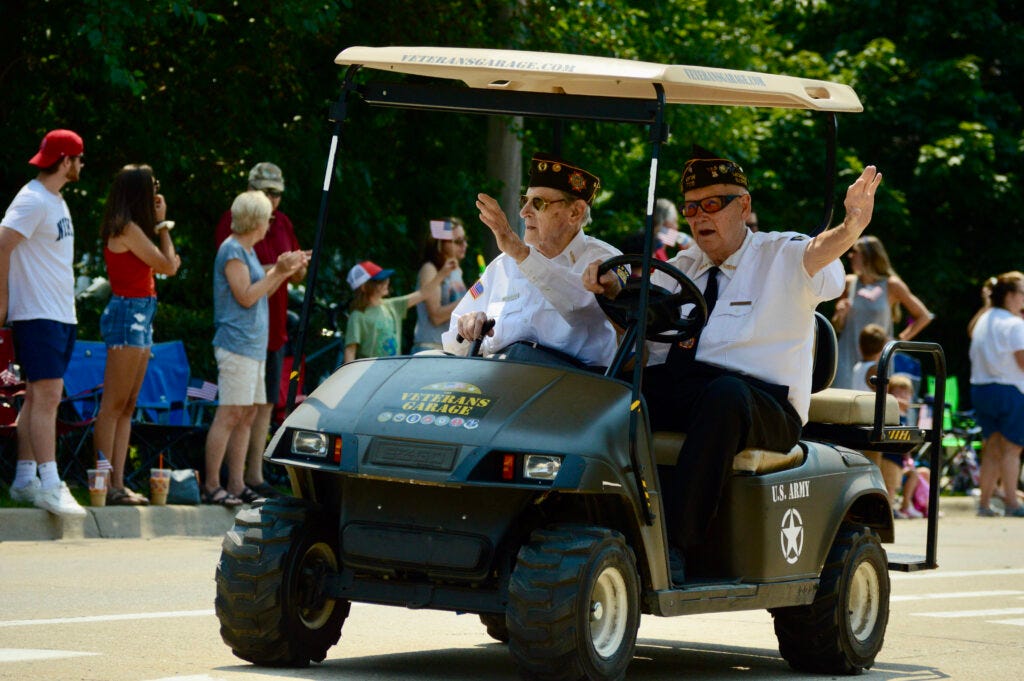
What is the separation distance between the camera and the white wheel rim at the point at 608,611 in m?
5.75

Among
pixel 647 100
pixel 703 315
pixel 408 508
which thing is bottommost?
pixel 408 508

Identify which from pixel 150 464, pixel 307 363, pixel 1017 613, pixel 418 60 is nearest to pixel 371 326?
pixel 307 363

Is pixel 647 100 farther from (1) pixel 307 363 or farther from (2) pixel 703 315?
(1) pixel 307 363

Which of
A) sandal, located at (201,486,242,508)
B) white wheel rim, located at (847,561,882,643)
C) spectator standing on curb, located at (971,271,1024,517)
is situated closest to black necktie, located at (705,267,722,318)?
white wheel rim, located at (847,561,882,643)

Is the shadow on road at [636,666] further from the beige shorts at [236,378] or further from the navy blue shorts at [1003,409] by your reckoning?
the navy blue shorts at [1003,409]

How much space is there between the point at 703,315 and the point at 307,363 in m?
8.37

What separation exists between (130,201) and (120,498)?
5.84 ft

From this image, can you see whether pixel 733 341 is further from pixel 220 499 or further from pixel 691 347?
pixel 220 499

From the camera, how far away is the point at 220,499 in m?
11.9

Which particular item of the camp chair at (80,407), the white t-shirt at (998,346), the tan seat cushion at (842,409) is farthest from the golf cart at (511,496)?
the white t-shirt at (998,346)

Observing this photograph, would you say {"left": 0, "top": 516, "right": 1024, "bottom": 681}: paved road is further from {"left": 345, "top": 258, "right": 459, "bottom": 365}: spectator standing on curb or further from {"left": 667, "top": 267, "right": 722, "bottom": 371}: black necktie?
{"left": 345, "top": 258, "right": 459, "bottom": 365}: spectator standing on curb

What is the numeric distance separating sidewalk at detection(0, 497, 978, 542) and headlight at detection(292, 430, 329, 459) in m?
4.87

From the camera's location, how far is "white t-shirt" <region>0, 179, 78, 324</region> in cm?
1052

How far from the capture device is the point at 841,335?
50.2ft
